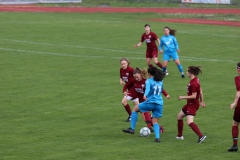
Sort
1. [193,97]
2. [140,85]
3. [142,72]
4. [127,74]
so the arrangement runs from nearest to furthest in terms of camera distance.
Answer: [193,97] → [142,72] → [140,85] → [127,74]

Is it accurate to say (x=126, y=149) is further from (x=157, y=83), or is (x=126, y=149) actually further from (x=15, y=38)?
(x=15, y=38)

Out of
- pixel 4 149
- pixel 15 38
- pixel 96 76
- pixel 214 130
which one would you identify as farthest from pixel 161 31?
pixel 4 149

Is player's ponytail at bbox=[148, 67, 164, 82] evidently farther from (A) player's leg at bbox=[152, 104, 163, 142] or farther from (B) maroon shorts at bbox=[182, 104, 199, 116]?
(B) maroon shorts at bbox=[182, 104, 199, 116]

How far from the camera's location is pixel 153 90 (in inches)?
600

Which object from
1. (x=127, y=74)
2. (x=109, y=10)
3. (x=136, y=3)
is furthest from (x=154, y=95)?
(x=136, y=3)

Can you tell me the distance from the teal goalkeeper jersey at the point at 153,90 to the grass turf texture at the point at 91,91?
110cm

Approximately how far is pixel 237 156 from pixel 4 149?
5.61 meters

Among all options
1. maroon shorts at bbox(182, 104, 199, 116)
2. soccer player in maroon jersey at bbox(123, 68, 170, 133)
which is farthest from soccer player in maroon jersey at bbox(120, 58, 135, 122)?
maroon shorts at bbox(182, 104, 199, 116)

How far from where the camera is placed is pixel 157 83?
15.2m

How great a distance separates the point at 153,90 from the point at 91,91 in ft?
25.6

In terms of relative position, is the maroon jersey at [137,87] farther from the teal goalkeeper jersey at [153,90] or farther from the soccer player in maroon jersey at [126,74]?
the teal goalkeeper jersey at [153,90]

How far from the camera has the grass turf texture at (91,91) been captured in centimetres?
1459

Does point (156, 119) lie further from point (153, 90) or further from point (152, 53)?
point (152, 53)

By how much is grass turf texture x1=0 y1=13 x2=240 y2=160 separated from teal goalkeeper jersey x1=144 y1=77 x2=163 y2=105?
3.60 ft
